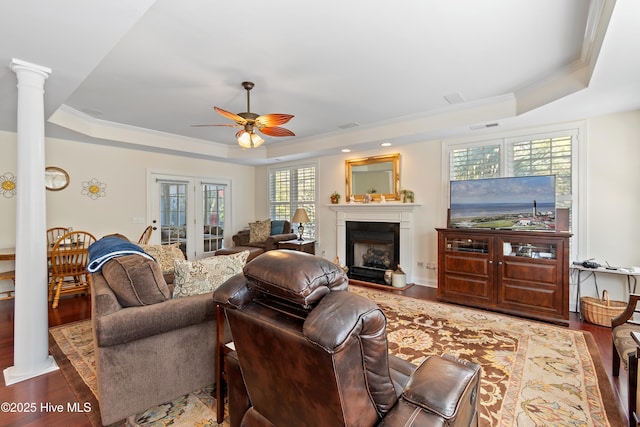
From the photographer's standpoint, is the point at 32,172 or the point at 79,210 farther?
the point at 79,210

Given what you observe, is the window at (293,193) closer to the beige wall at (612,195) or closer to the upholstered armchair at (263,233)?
the upholstered armchair at (263,233)

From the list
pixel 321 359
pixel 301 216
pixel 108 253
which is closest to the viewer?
pixel 321 359

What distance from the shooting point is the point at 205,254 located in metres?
6.60

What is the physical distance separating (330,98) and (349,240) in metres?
2.88

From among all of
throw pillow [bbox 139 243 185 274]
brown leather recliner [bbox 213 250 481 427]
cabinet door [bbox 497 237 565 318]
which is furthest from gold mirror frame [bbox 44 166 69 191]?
cabinet door [bbox 497 237 565 318]

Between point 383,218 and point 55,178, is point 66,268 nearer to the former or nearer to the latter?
point 55,178

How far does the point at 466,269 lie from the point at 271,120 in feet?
9.99

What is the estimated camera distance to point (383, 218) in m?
5.27

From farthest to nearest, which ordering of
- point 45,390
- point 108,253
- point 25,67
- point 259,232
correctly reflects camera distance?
point 259,232 → point 25,67 → point 45,390 → point 108,253

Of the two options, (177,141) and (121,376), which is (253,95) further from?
(121,376)

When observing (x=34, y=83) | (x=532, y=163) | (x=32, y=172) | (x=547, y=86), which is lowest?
(x=32, y=172)

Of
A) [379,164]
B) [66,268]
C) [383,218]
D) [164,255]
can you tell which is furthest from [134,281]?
[379,164]

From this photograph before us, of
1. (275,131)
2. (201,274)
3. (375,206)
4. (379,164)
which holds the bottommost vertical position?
(201,274)

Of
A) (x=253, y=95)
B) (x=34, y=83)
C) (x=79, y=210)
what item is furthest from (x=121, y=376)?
(x=79, y=210)
